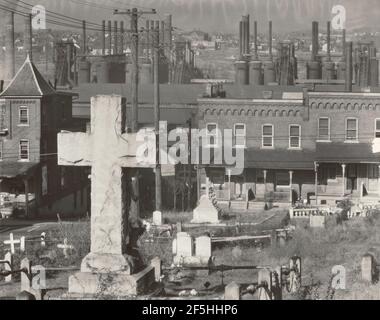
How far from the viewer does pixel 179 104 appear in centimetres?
5675

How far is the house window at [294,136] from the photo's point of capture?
149 feet

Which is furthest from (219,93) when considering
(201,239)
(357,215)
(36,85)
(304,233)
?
(201,239)

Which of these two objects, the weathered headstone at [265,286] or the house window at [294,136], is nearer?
the weathered headstone at [265,286]

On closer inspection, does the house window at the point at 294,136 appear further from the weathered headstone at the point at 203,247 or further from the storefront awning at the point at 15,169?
the weathered headstone at the point at 203,247

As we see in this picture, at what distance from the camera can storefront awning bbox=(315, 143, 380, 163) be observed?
144ft

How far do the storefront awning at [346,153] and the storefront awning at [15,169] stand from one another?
15.4 meters

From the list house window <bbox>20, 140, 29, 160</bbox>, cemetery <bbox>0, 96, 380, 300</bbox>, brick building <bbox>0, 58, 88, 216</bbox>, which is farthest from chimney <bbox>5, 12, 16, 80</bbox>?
cemetery <bbox>0, 96, 380, 300</bbox>

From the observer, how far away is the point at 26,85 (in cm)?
4438

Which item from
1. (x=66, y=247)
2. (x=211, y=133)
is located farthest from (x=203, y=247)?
(x=211, y=133)

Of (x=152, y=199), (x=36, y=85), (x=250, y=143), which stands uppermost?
(x=36, y=85)

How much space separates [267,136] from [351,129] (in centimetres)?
461

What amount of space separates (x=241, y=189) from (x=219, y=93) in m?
6.52

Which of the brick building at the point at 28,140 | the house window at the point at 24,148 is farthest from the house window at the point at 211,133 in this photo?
the house window at the point at 24,148

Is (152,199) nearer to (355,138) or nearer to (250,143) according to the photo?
(250,143)
